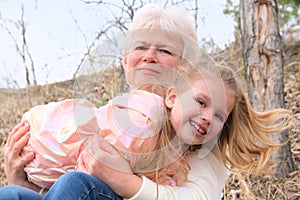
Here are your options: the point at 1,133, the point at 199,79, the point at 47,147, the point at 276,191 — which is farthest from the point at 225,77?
the point at 1,133

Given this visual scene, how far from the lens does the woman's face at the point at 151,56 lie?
153 cm

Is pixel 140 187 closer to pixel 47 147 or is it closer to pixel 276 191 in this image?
pixel 47 147

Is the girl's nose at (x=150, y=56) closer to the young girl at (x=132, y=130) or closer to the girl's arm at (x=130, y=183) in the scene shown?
the young girl at (x=132, y=130)

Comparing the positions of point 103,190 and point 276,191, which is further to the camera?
point 276,191

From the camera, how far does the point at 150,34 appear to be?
1593 millimetres

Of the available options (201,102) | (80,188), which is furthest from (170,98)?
(80,188)

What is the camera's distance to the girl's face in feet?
4.46

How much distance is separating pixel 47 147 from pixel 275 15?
1671 mm

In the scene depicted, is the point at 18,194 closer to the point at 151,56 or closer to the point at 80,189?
the point at 80,189

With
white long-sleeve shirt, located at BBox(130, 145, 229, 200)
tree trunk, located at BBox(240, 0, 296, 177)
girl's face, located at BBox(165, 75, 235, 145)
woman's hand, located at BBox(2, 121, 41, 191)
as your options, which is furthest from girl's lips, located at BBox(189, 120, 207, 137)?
tree trunk, located at BBox(240, 0, 296, 177)

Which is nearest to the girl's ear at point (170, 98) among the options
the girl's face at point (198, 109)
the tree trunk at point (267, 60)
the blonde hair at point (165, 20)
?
the girl's face at point (198, 109)

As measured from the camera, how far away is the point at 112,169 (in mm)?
1379

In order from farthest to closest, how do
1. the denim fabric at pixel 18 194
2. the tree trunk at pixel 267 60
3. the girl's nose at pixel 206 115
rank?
the tree trunk at pixel 267 60
the denim fabric at pixel 18 194
the girl's nose at pixel 206 115

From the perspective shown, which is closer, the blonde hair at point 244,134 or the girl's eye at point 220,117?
the girl's eye at point 220,117
